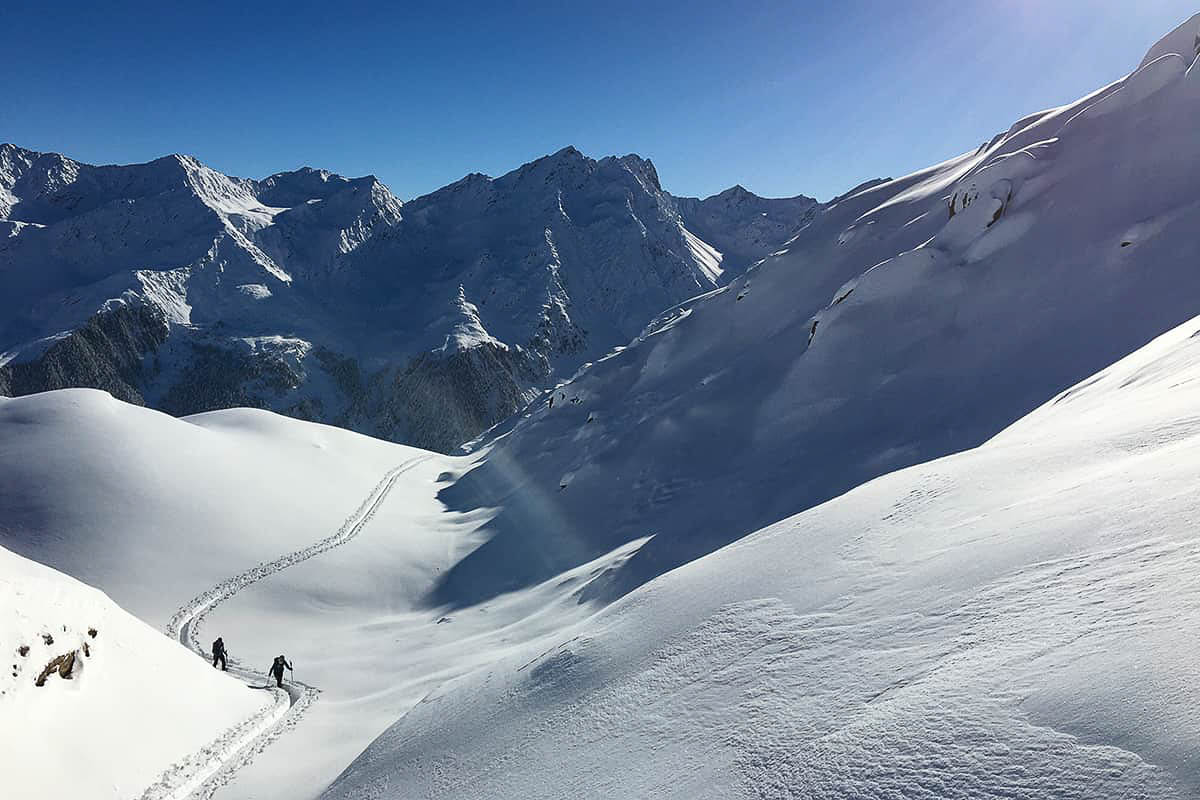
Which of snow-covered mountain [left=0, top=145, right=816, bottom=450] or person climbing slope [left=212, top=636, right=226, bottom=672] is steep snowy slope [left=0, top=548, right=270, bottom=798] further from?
snow-covered mountain [left=0, top=145, right=816, bottom=450]

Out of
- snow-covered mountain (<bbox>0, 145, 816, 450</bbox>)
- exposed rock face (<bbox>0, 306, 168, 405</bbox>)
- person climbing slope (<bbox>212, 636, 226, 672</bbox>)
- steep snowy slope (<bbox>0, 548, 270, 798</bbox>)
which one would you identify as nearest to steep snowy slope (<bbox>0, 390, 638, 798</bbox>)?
person climbing slope (<bbox>212, 636, 226, 672</bbox>)

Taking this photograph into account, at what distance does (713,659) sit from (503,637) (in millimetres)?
16127

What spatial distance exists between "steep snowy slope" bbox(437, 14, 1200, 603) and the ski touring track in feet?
28.3

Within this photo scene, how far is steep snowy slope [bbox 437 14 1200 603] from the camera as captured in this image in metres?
22.3

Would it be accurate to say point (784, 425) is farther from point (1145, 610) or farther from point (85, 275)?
point (85, 275)

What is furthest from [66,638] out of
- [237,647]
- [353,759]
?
[237,647]

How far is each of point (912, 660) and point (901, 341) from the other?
85.5 feet

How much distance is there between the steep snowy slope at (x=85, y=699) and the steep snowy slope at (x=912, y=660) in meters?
4.78

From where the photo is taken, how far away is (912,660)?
6227 millimetres

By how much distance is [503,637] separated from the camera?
23047 mm

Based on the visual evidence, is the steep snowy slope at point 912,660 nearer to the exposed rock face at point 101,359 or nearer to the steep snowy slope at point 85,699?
the steep snowy slope at point 85,699

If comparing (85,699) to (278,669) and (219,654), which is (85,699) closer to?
(278,669)

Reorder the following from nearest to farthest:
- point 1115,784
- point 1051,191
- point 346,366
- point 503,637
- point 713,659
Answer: point 1115,784 < point 713,659 < point 503,637 < point 1051,191 < point 346,366

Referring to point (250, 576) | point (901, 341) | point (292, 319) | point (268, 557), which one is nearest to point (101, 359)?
point (292, 319)
